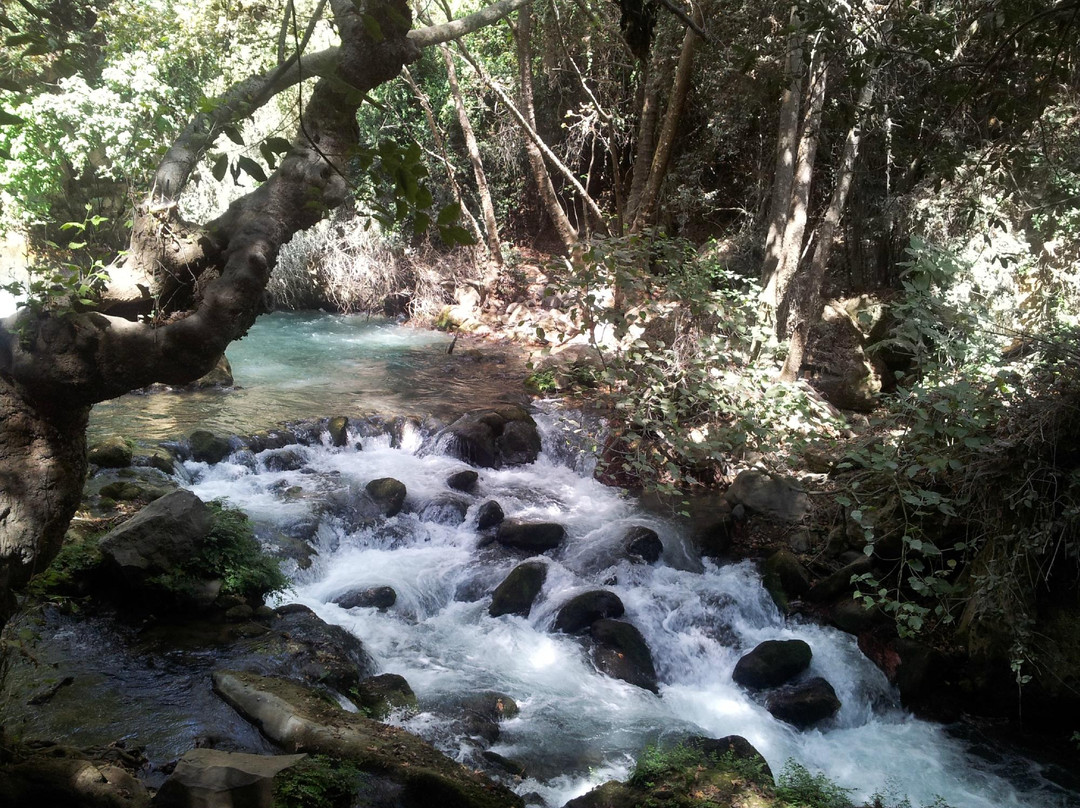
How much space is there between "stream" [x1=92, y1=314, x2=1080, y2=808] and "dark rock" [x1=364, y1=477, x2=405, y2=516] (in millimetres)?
158

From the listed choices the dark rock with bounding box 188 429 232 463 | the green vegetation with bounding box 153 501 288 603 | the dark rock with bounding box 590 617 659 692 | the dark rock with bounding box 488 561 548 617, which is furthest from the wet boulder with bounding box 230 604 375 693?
the dark rock with bounding box 188 429 232 463

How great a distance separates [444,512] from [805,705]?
420 cm

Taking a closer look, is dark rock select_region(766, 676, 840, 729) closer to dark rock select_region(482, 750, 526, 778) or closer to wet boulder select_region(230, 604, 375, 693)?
dark rock select_region(482, 750, 526, 778)

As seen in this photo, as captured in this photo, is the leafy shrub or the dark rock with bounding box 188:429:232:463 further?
the dark rock with bounding box 188:429:232:463

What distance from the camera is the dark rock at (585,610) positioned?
21.8 feet

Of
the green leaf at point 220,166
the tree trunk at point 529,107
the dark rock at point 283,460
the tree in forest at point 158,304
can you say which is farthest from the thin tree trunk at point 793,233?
the green leaf at point 220,166

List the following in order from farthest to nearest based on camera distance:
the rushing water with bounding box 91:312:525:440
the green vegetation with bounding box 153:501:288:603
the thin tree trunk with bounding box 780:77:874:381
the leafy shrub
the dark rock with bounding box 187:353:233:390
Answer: the dark rock with bounding box 187:353:233:390
the rushing water with bounding box 91:312:525:440
the thin tree trunk with bounding box 780:77:874:381
the leafy shrub
the green vegetation with bounding box 153:501:288:603

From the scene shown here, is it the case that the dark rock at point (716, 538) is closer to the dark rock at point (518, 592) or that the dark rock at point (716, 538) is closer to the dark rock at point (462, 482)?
the dark rock at point (518, 592)

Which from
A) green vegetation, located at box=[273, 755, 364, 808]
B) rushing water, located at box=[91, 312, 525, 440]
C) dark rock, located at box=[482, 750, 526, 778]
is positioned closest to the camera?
green vegetation, located at box=[273, 755, 364, 808]

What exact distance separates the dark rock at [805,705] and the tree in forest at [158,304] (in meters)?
4.93

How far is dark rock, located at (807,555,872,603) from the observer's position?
6907 millimetres

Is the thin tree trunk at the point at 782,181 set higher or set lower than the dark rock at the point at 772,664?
higher

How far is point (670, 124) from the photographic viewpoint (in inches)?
451

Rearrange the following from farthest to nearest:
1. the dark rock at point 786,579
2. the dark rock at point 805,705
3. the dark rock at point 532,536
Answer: the dark rock at point 532,536
the dark rock at point 786,579
the dark rock at point 805,705
